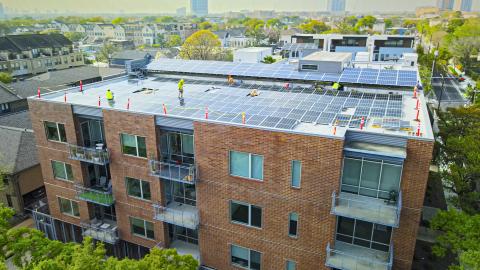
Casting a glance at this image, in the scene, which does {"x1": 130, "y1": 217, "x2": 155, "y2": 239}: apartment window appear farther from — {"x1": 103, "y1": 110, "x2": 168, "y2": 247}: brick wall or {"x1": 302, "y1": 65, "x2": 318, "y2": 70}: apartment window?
{"x1": 302, "y1": 65, "x2": 318, "y2": 70}: apartment window

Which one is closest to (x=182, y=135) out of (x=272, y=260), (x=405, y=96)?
(x=272, y=260)

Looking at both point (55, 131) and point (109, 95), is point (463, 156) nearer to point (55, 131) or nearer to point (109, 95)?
point (109, 95)

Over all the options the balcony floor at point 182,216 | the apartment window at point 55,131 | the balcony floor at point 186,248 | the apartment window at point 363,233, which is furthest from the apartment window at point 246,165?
the apartment window at point 55,131

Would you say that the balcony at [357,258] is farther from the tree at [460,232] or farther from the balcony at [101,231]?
the balcony at [101,231]

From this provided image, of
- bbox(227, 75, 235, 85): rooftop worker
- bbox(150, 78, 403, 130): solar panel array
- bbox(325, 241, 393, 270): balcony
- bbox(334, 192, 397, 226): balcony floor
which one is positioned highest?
bbox(227, 75, 235, 85): rooftop worker

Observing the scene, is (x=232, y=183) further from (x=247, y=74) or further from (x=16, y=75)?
(x=16, y=75)

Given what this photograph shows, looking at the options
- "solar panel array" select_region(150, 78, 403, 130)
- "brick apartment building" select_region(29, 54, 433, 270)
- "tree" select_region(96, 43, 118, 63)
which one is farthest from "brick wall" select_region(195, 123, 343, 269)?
"tree" select_region(96, 43, 118, 63)
